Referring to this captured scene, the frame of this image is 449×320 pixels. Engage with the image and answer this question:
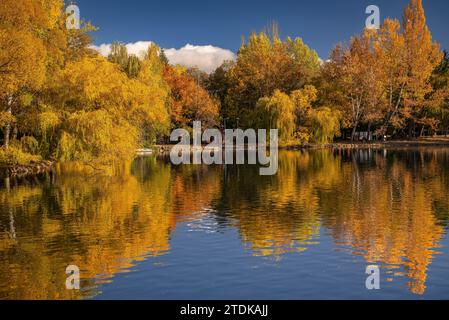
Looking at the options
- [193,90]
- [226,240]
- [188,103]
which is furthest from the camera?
[193,90]

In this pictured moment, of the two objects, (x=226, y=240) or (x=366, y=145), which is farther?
(x=366, y=145)

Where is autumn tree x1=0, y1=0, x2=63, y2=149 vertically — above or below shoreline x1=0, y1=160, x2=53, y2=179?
above

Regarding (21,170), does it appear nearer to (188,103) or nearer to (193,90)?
(188,103)

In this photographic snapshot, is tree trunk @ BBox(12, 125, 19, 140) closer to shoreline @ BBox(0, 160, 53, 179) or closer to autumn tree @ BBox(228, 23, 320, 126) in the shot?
shoreline @ BBox(0, 160, 53, 179)

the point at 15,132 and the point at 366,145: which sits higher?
the point at 15,132

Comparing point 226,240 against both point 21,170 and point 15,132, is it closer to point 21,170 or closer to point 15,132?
point 21,170

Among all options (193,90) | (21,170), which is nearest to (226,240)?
(21,170)

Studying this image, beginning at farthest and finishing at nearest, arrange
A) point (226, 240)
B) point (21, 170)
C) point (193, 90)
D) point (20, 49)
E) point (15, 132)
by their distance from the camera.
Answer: point (193, 90) → point (15, 132) → point (21, 170) → point (20, 49) → point (226, 240)

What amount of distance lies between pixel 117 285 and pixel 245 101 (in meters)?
71.2

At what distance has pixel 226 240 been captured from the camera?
16016 millimetres

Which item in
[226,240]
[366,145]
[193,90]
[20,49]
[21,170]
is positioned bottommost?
[226,240]

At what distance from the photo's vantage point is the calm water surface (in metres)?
11.6

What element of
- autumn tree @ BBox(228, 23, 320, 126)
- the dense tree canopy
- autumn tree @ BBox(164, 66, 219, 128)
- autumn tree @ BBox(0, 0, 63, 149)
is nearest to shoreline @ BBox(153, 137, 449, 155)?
the dense tree canopy
